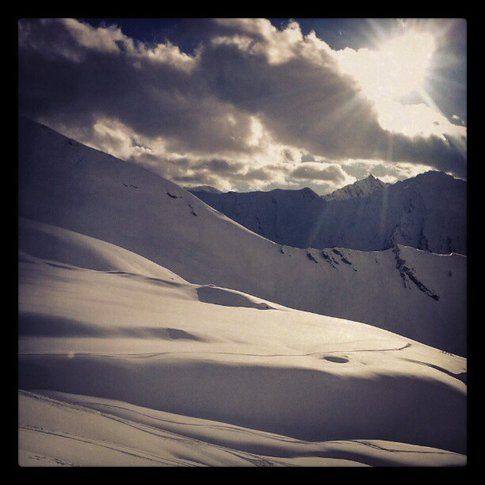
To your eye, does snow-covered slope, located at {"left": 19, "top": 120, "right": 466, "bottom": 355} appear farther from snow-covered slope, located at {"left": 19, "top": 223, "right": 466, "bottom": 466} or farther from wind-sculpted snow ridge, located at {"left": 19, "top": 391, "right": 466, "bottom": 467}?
wind-sculpted snow ridge, located at {"left": 19, "top": 391, "right": 466, "bottom": 467}

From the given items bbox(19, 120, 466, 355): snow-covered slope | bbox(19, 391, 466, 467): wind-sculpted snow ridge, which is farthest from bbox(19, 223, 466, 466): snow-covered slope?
bbox(19, 120, 466, 355): snow-covered slope

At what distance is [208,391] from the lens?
3.45 m

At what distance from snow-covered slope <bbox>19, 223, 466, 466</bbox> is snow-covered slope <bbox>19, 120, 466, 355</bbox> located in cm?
564

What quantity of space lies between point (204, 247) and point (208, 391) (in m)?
34.2

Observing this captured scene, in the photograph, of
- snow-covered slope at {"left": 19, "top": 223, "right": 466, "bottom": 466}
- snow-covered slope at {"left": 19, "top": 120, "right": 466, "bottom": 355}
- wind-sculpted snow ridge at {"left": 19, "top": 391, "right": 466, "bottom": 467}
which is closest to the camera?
wind-sculpted snow ridge at {"left": 19, "top": 391, "right": 466, "bottom": 467}

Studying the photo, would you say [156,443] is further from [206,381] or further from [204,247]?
[204,247]

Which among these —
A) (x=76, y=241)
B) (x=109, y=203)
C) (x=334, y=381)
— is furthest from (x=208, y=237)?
(x=334, y=381)

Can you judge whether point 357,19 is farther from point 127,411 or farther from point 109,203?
point 109,203

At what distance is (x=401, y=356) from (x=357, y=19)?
160 inches

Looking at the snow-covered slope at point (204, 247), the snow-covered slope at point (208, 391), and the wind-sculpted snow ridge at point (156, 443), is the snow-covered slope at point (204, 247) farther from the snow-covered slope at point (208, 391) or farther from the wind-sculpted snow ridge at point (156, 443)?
the wind-sculpted snow ridge at point (156, 443)

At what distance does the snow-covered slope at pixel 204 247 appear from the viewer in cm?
2883

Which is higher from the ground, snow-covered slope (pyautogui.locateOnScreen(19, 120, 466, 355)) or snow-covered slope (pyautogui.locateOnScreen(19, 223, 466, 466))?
snow-covered slope (pyautogui.locateOnScreen(19, 120, 466, 355))

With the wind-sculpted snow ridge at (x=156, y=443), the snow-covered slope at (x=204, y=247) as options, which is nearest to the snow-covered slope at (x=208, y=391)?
the wind-sculpted snow ridge at (x=156, y=443)

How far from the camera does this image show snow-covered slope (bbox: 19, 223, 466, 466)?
288cm
